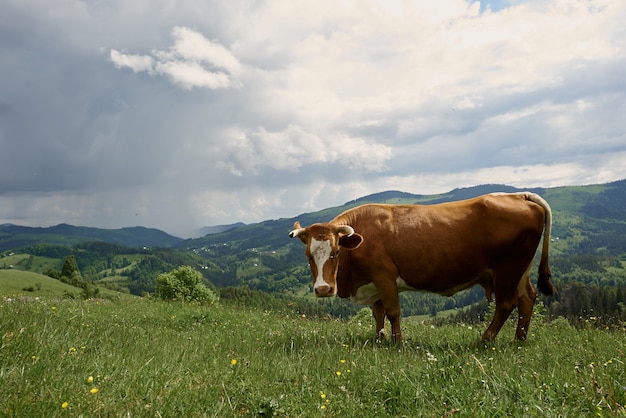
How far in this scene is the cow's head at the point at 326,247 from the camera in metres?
8.79

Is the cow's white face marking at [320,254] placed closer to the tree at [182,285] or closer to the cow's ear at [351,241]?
the cow's ear at [351,241]

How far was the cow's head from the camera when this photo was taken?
28.8 ft

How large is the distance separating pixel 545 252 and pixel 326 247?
5133mm

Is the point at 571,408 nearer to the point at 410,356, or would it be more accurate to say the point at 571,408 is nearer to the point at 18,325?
the point at 410,356

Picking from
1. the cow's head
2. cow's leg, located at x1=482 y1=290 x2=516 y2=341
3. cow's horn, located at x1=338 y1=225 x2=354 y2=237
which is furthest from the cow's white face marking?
cow's leg, located at x1=482 y1=290 x2=516 y2=341

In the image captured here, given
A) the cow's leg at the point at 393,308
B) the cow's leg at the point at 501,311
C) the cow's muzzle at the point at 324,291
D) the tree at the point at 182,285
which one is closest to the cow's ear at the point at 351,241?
the cow's muzzle at the point at 324,291

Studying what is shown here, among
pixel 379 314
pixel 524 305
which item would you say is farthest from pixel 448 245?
pixel 379 314

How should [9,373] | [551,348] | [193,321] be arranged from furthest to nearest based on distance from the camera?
[193,321] → [551,348] → [9,373]

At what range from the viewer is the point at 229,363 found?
5941mm

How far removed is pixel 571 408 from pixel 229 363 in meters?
4.21

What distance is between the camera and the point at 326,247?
8875 mm

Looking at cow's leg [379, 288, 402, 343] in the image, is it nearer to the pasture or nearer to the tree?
the pasture

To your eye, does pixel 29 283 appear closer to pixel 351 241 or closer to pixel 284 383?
pixel 351 241

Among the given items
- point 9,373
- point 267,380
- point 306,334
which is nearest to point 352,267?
point 306,334
